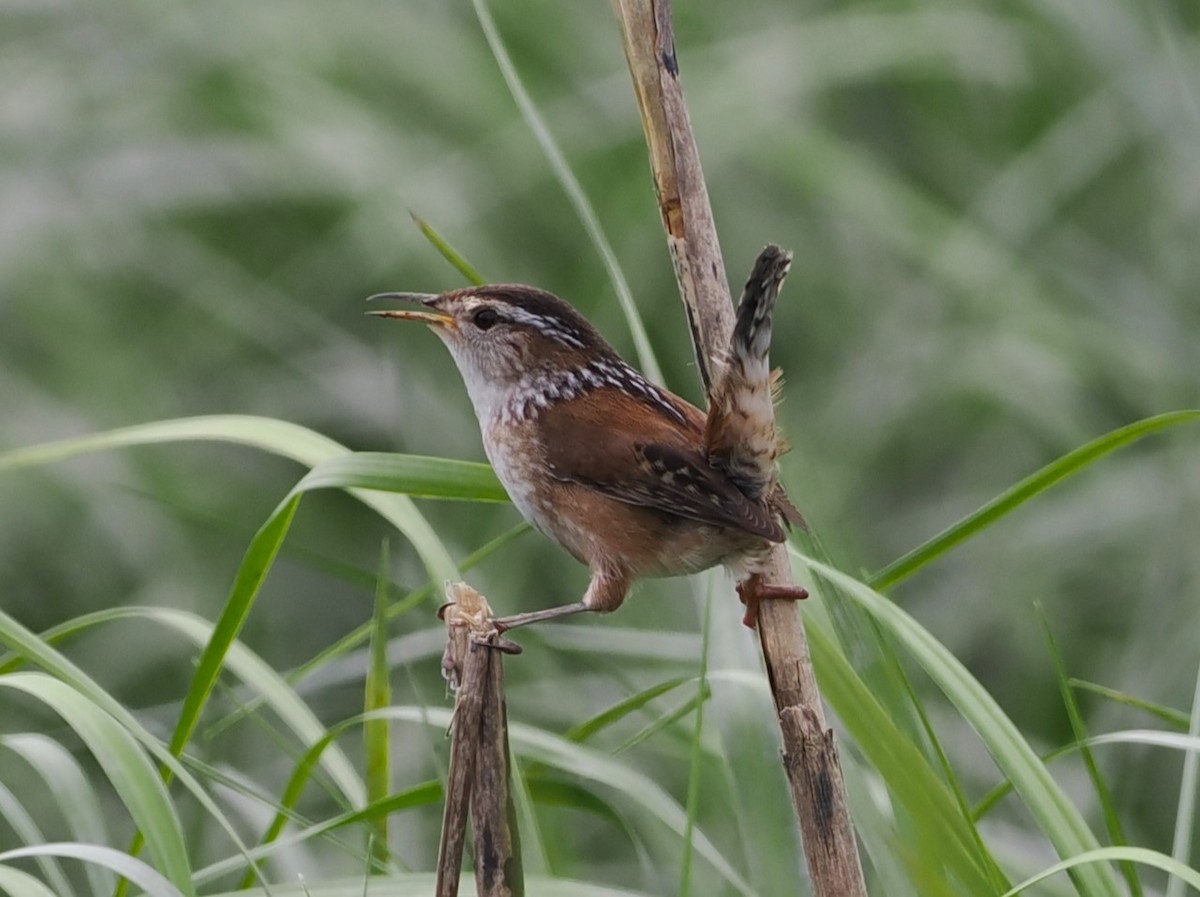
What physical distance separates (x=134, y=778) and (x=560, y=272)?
3062 millimetres

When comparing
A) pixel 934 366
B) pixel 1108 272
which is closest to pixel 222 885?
pixel 934 366

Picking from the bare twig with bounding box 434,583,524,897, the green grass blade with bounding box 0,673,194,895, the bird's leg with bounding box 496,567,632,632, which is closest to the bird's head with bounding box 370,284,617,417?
the bird's leg with bounding box 496,567,632,632

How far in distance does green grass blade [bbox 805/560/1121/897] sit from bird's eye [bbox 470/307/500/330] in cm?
98

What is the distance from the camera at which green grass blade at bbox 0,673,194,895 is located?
Result: 1796mm

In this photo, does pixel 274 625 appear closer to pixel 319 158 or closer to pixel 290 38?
pixel 319 158

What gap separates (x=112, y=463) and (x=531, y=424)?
2195mm

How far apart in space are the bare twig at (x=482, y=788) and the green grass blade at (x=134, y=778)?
30 cm

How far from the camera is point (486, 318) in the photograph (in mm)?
2736

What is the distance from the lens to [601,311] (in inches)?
169

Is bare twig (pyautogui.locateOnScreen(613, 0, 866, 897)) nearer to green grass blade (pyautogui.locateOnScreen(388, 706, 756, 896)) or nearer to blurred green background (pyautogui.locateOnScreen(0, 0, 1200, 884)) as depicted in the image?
green grass blade (pyautogui.locateOnScreen(388, 706, 756, 896))

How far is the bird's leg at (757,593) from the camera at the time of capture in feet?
6.61

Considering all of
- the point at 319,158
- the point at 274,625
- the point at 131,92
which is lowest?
the point at 274,625

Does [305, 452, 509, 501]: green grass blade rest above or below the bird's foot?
above

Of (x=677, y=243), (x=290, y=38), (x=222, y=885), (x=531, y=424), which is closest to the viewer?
(x=677, y=243)
